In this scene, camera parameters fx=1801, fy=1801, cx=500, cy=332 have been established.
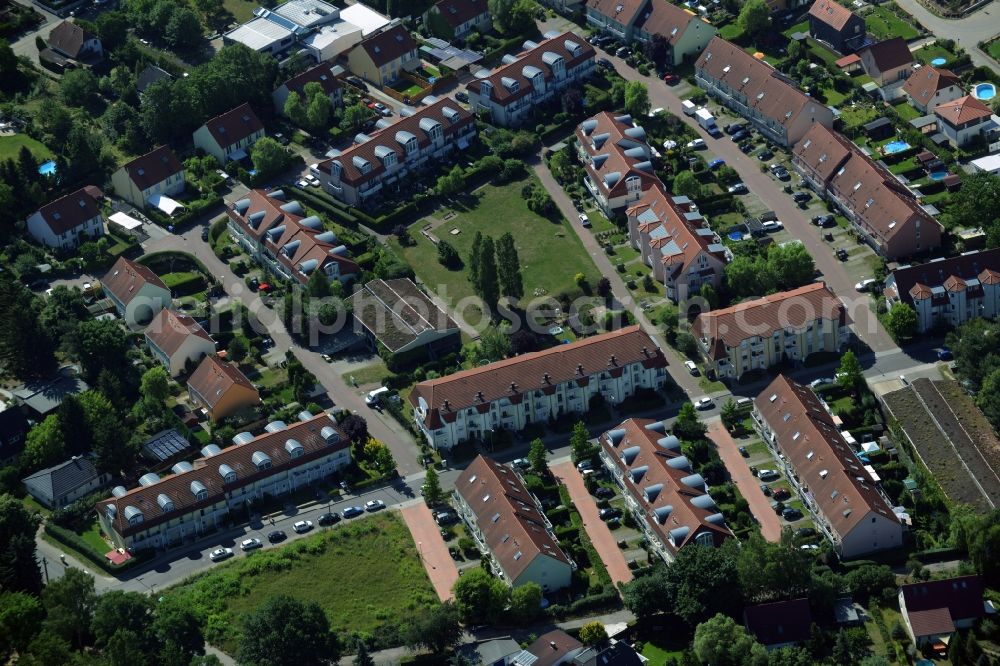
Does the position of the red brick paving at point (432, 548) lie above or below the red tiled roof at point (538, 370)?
below

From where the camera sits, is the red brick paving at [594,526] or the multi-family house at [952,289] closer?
the red brick paving at [594,526]

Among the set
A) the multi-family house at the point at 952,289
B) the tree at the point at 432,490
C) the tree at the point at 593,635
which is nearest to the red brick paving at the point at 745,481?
the tree at the point at 593,635

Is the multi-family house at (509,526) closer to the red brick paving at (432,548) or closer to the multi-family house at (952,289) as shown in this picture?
the red brick paving at (432,548)

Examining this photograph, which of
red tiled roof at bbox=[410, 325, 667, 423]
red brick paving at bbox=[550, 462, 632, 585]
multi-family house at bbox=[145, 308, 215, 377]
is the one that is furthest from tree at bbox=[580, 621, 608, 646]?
multi-family house at bbox=[145, 308, 215, 377]

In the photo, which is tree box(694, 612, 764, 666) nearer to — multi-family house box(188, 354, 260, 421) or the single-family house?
multi-family house box(188, 354, 260, 421)

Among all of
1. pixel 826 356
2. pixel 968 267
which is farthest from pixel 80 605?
pixel 968 267
